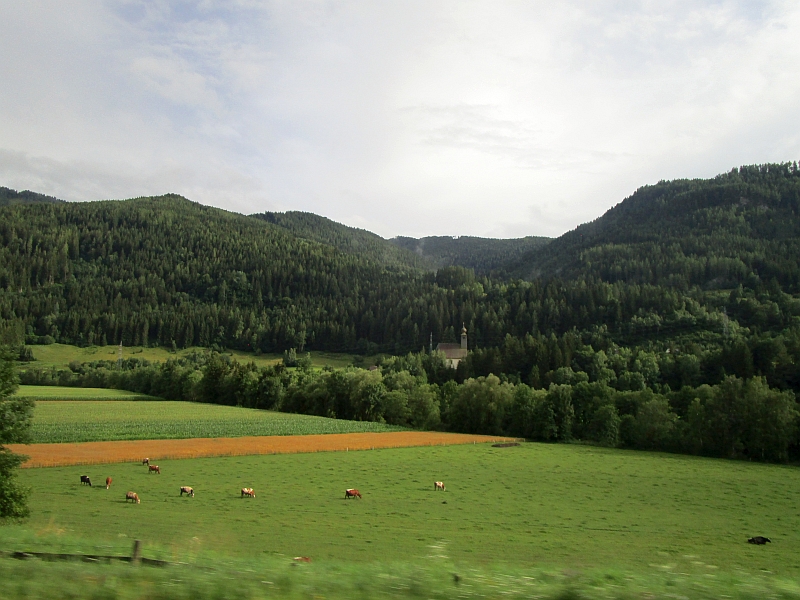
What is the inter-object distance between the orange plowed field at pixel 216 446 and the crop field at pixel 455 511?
3.43m

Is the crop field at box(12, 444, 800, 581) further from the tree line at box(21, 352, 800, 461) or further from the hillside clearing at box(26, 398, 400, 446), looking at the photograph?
the hillside clearing at box(26, 398, 400, 446)

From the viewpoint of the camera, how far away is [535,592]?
8984 millimetres

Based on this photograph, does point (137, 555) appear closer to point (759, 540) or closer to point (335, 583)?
point (335, 583)

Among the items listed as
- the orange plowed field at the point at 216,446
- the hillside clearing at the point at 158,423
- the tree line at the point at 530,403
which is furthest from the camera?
the hillside clearing at the point at 158,423

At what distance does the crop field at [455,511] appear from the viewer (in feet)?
79.5

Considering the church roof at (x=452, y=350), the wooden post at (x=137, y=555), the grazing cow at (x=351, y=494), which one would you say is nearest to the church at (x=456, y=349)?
Result: the church roof at (x=452, y=350)

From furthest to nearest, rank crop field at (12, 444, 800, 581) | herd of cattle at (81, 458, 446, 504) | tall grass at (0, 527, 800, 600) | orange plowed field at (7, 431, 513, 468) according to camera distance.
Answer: orange plowed field at (7, 431, 513, 468) → herd of cattle at (81, 458, 446, 504) → crop field at (12, 444, 800, 581) → tall grass at (0, 527, 800, 600)

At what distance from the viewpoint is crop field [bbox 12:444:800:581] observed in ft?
79.5

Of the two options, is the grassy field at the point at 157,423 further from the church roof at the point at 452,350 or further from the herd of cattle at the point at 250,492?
the church roof at the point at 452,350

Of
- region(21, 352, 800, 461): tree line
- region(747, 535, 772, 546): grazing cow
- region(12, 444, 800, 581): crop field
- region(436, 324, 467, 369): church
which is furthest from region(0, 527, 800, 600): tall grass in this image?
region(436, 324, 467, 369): church

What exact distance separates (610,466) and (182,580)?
5884 cm

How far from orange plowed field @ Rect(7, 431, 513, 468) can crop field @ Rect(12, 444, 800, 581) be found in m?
3.43

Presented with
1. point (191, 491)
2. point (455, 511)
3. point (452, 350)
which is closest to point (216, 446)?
point (191, 491)

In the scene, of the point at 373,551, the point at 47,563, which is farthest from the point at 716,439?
the point at 47,563
